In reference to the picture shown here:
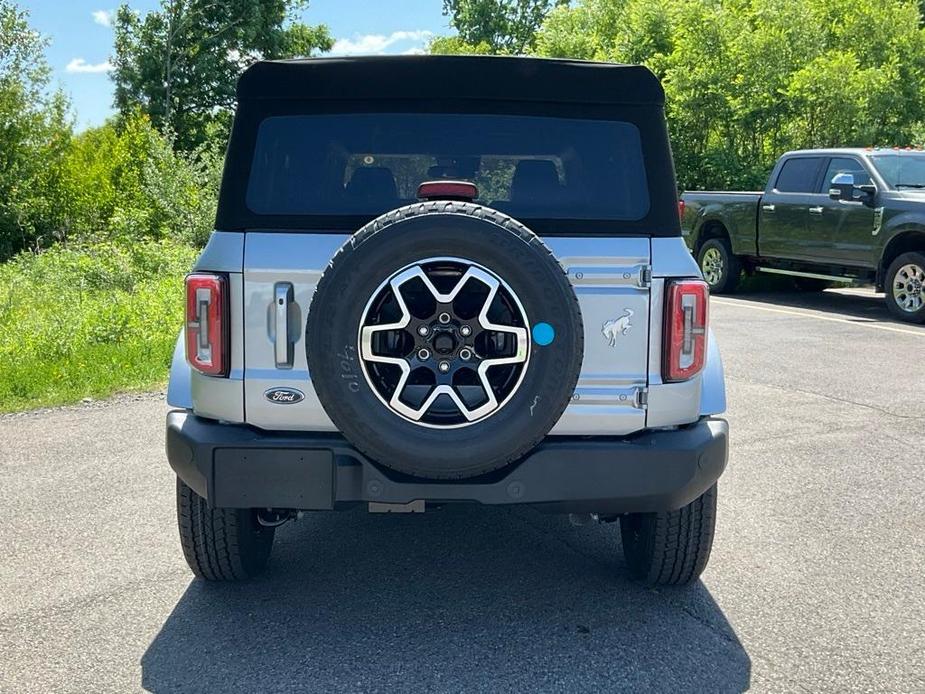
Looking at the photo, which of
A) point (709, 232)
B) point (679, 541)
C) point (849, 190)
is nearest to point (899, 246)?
point (849, 190)

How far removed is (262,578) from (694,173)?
20722 millimetres

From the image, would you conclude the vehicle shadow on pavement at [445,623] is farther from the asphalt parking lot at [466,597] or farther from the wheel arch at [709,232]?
the wheel arch at [709,232]

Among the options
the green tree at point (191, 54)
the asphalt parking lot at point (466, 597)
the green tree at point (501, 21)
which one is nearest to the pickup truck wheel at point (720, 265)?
the asphalt parking lot at point (466, 597)

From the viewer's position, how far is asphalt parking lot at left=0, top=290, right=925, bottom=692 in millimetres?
3180

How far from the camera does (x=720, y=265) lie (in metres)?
14.5

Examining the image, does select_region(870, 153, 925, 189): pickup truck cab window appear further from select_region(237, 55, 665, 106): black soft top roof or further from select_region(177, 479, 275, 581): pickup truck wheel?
select_region(177, 479, 275, 581): pickup truck wheel

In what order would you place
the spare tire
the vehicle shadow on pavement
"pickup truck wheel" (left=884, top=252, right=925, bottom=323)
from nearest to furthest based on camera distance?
1. the spare tire
2. the vehicle shadow on pavement
3. "pickup truck wheel" (left=884, top=252, right=925, bottom=323)

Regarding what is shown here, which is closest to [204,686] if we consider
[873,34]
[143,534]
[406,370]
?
[406,370]

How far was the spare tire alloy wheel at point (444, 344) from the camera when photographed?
2947 mm

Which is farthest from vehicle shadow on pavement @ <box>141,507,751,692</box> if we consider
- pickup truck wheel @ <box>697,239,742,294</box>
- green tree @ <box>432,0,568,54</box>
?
green tree @ <box>432,0,568,54</box>

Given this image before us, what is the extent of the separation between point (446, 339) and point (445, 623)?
3.88 feet

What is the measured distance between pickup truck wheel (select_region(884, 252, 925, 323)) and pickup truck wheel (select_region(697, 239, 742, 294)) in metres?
2.85

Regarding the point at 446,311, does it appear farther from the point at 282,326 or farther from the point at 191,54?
the point at 191,54

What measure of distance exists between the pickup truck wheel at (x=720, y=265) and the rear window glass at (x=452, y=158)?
11.4 m
